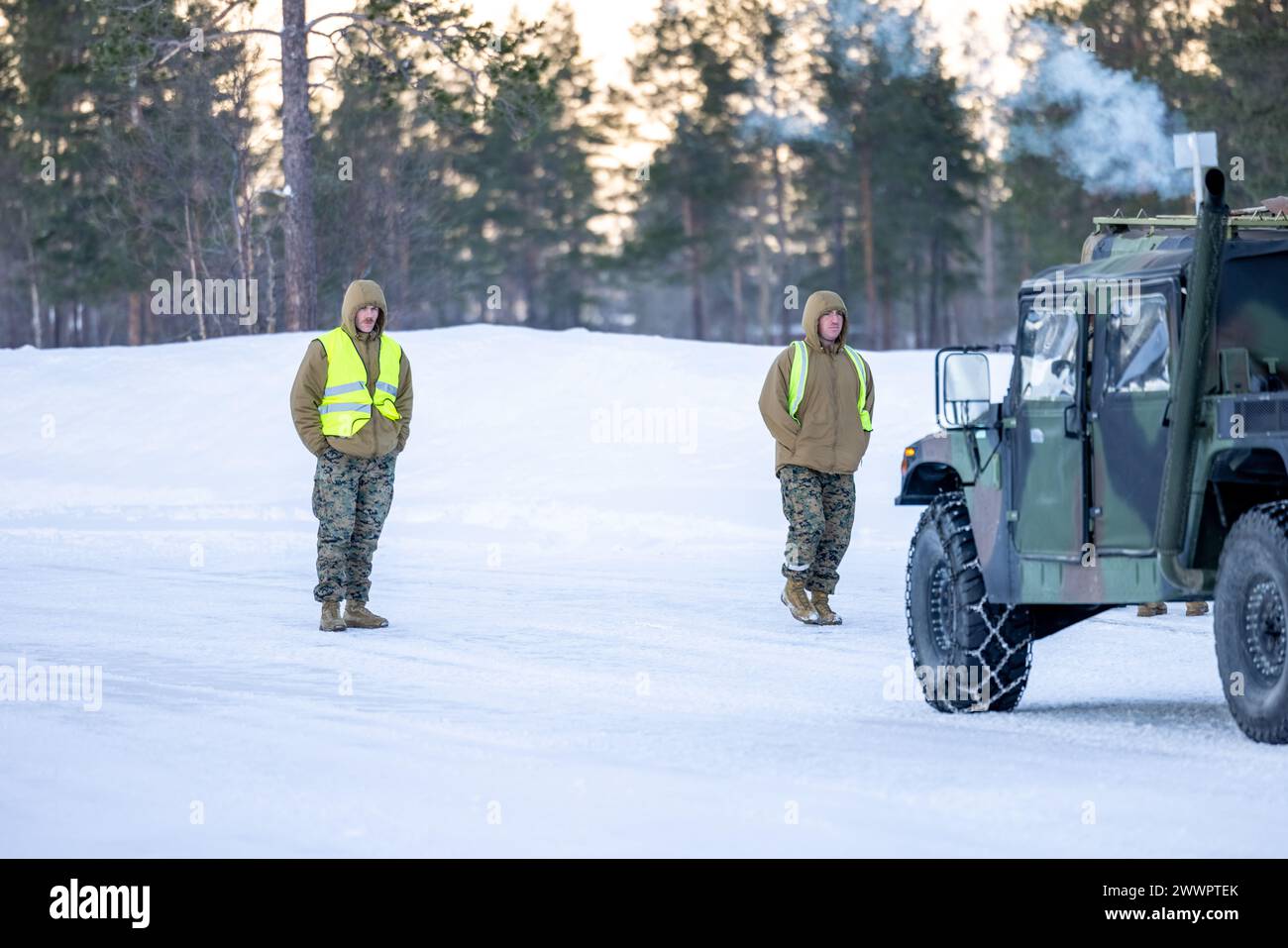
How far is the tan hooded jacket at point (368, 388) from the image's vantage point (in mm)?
13109

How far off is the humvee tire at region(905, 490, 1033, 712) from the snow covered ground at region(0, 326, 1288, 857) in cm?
17

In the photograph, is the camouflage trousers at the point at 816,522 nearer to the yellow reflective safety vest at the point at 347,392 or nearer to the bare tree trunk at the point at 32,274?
the yellow reflective safety vest at the point at 347,392

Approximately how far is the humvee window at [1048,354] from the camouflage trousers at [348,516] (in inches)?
196

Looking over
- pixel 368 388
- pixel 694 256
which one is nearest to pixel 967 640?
pixel 368 388

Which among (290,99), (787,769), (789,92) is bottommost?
(787,769)

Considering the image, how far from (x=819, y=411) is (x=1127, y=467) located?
489 centimetres

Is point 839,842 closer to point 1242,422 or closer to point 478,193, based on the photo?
point 1242,422

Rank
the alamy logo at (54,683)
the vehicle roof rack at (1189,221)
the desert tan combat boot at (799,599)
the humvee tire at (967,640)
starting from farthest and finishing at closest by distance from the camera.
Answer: the desert tan combat boot at (799,599)
the alamy logo at (54,683)
the humvee tire at (967,640)
the vehicle roof rack at (1189,221)

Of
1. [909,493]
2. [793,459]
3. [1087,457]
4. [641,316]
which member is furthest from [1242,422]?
[641,316]

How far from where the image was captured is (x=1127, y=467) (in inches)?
344

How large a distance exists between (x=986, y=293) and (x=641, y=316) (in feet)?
152

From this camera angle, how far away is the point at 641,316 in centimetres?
13825
